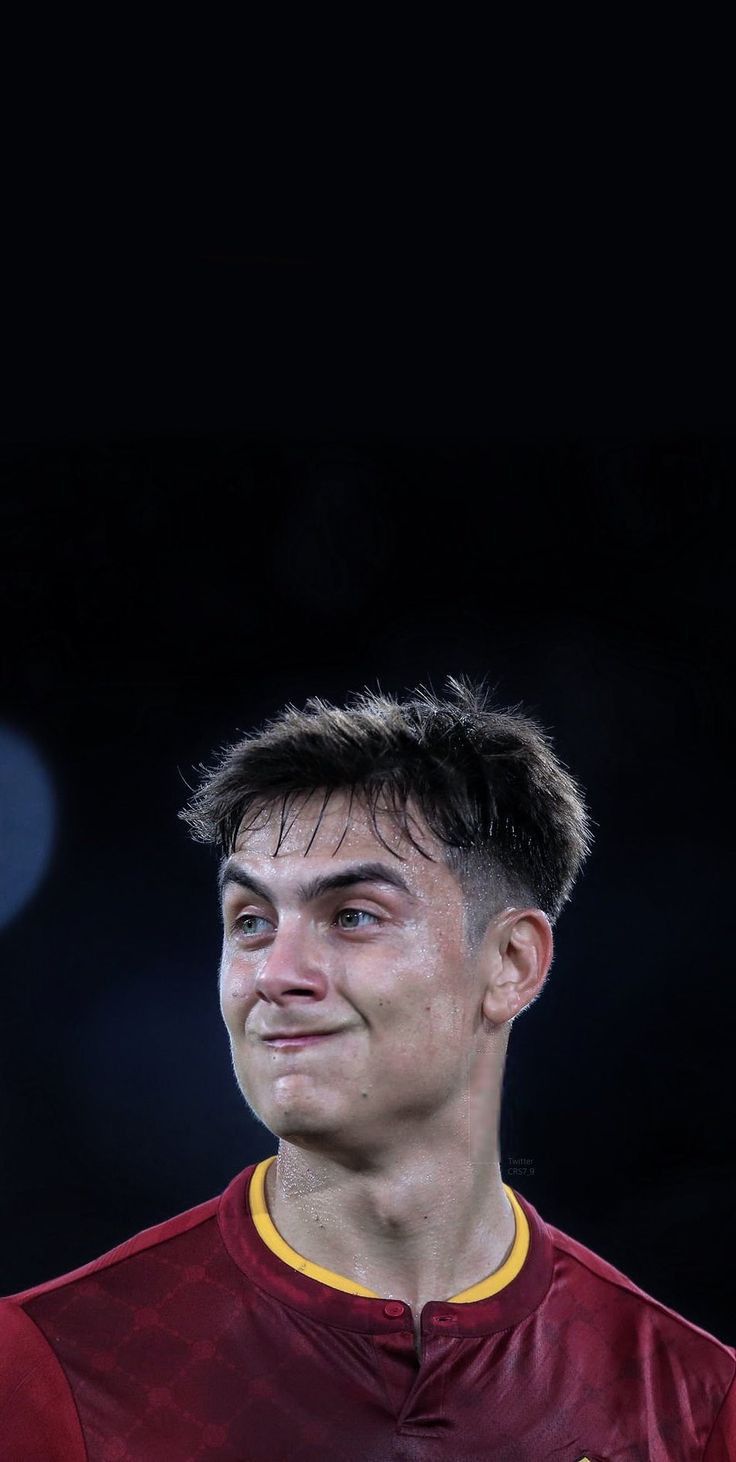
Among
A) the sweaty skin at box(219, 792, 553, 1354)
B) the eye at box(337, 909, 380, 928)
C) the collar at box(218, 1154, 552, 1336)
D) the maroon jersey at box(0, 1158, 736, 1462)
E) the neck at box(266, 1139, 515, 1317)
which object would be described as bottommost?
the maroon jersey at box(0, 1158, 736, 1462)

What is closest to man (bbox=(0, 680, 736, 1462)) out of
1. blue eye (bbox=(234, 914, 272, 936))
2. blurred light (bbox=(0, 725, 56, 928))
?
blue eye (bbox=(234, 914, 272, 936))

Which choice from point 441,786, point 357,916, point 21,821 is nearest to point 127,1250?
point 357,916

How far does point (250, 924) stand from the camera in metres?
2.49

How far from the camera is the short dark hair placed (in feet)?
8.16

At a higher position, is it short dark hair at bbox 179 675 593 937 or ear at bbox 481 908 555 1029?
short dark hair at bbox 179 675 593 937

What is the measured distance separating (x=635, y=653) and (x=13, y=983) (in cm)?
225

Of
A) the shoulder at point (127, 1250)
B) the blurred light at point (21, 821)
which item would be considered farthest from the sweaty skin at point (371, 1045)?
the blurred light at point (21, 821)

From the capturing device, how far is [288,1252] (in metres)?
2.46

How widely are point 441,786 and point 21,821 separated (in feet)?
7.39

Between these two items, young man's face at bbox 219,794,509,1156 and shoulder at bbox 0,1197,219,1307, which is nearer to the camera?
young man's face at bbox 219,794,509,1156

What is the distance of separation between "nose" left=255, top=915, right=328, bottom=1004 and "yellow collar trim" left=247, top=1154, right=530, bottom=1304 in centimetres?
46

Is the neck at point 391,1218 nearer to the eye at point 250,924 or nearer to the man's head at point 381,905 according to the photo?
the man's head at point 381,905

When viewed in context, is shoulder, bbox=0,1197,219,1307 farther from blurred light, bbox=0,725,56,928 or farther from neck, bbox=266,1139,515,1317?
blurred light, bbox=0,725,56,928

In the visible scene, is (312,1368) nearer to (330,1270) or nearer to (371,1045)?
(330,1270)
